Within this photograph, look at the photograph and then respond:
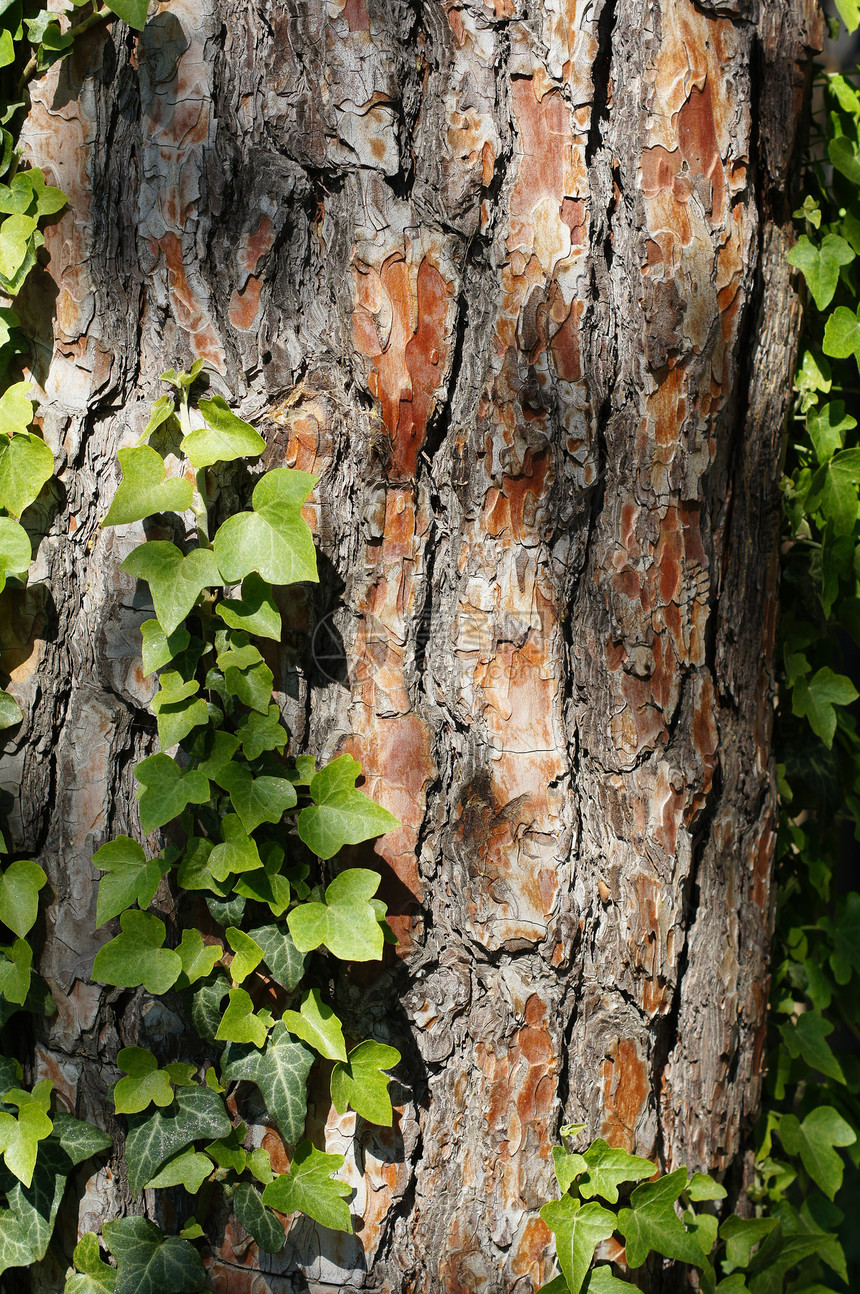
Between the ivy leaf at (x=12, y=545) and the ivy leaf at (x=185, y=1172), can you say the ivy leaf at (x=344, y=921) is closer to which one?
the ivy leaf at (x=185, y=1172)

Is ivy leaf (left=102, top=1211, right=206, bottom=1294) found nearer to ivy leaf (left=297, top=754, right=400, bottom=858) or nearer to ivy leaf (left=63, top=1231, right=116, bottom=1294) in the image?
ivy leaf (left=63, top=1231, right=116, bottom=1294)

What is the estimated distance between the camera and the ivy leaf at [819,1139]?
1.41 meters

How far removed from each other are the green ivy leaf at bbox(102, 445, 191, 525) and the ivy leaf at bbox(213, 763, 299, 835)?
12.2 inches

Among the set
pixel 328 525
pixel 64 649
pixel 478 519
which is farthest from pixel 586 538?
pixel 64 649

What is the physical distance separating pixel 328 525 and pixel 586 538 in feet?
1.08

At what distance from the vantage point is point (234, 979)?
1045 millimetres

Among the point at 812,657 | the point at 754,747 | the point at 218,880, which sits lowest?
the point at 218,880

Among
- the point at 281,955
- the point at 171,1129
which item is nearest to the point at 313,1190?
the point at 171,1129

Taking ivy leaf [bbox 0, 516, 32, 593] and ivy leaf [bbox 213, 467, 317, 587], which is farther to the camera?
ivy leaf [bbox 0, 516, 32, 593]

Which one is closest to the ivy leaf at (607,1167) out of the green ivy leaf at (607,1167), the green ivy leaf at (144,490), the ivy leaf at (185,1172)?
the green ivy leaf at (607,1167)

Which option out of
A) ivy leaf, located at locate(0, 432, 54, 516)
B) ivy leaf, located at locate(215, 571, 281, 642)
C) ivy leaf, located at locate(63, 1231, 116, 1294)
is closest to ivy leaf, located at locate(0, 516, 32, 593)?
ivy leaf, located at locate(0, 432, 54, 516)

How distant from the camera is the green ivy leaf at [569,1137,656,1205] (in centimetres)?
112

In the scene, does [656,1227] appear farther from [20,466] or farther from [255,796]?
[20,466]

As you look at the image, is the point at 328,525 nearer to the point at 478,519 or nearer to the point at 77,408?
the point at 478,519
